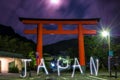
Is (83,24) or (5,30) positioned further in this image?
(5,30)

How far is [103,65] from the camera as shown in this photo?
183 ft

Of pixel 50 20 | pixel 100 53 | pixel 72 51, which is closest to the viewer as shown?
pixel 50 20

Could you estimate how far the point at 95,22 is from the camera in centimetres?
4200

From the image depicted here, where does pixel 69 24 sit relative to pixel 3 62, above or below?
above

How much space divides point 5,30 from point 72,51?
5429cm

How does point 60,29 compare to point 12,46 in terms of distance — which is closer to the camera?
point 60,29

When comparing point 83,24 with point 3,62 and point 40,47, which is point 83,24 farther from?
point 3,62

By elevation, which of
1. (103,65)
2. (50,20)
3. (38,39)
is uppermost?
(50,20)

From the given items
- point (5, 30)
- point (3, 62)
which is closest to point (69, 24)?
point (3, 62)

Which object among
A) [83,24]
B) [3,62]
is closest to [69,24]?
[83,24]

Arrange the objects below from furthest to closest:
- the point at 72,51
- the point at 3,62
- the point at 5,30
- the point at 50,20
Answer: the point at 5,30, the point at 72,51, the point at 3,62, the point at 50,20

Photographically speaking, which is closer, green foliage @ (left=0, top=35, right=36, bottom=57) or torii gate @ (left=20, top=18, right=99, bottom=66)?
torii gate @ (left=20, top=18, right=99, bottom=66)

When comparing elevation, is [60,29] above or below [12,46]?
above

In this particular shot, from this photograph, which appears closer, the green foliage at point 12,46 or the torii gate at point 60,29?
the torii gate at point 60,29
